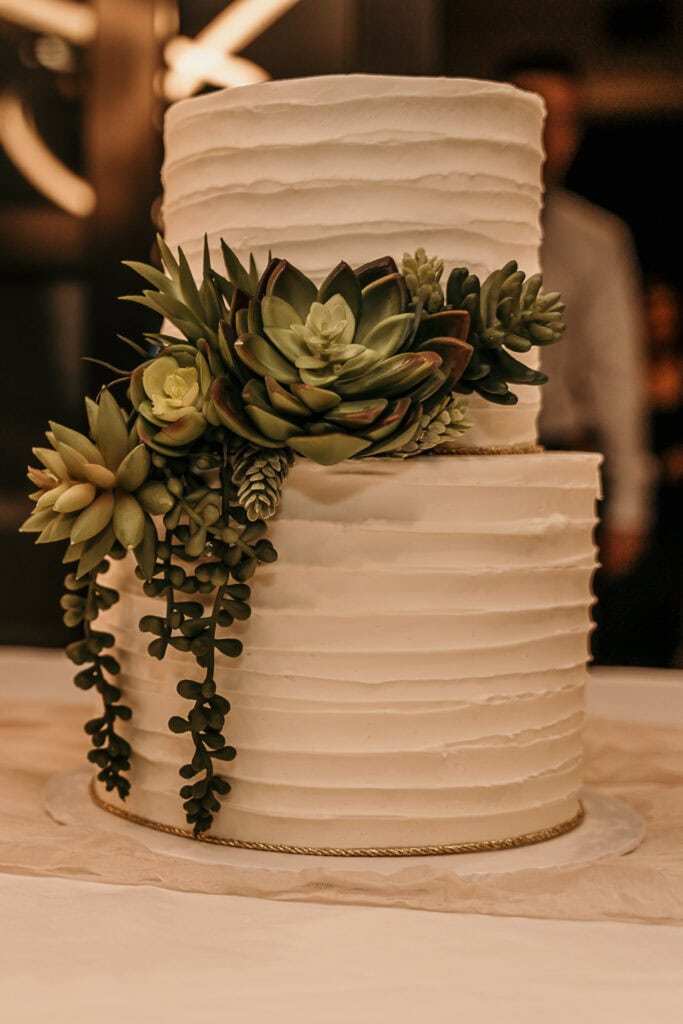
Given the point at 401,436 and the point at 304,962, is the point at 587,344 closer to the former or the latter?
the point at 401,436

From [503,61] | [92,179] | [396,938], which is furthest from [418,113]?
[503,61]

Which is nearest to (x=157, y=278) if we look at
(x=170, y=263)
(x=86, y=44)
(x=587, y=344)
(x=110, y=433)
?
(x=170, y=263)

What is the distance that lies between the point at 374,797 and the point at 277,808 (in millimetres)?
72

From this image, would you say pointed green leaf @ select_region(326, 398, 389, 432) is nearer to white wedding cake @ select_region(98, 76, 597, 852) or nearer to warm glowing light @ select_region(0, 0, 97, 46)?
white wedding cake @ select_region(98, 76, 597, 852)

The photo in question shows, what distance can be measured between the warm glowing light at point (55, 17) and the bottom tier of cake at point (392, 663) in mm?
2215

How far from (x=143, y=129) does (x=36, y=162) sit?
308mm

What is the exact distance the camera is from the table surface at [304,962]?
63cm

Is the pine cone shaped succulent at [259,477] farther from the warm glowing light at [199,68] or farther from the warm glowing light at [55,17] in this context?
the warm glowing light at [55,17]

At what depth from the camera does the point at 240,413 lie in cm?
88

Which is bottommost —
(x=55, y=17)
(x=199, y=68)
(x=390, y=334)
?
(x=390, y=334)

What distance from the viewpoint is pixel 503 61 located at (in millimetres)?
3133

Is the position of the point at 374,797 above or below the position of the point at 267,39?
below

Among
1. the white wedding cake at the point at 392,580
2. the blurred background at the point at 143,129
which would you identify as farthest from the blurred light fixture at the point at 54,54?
the white wedding cake at the point at 392,580

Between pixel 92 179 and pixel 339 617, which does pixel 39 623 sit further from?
pixel 339 617
